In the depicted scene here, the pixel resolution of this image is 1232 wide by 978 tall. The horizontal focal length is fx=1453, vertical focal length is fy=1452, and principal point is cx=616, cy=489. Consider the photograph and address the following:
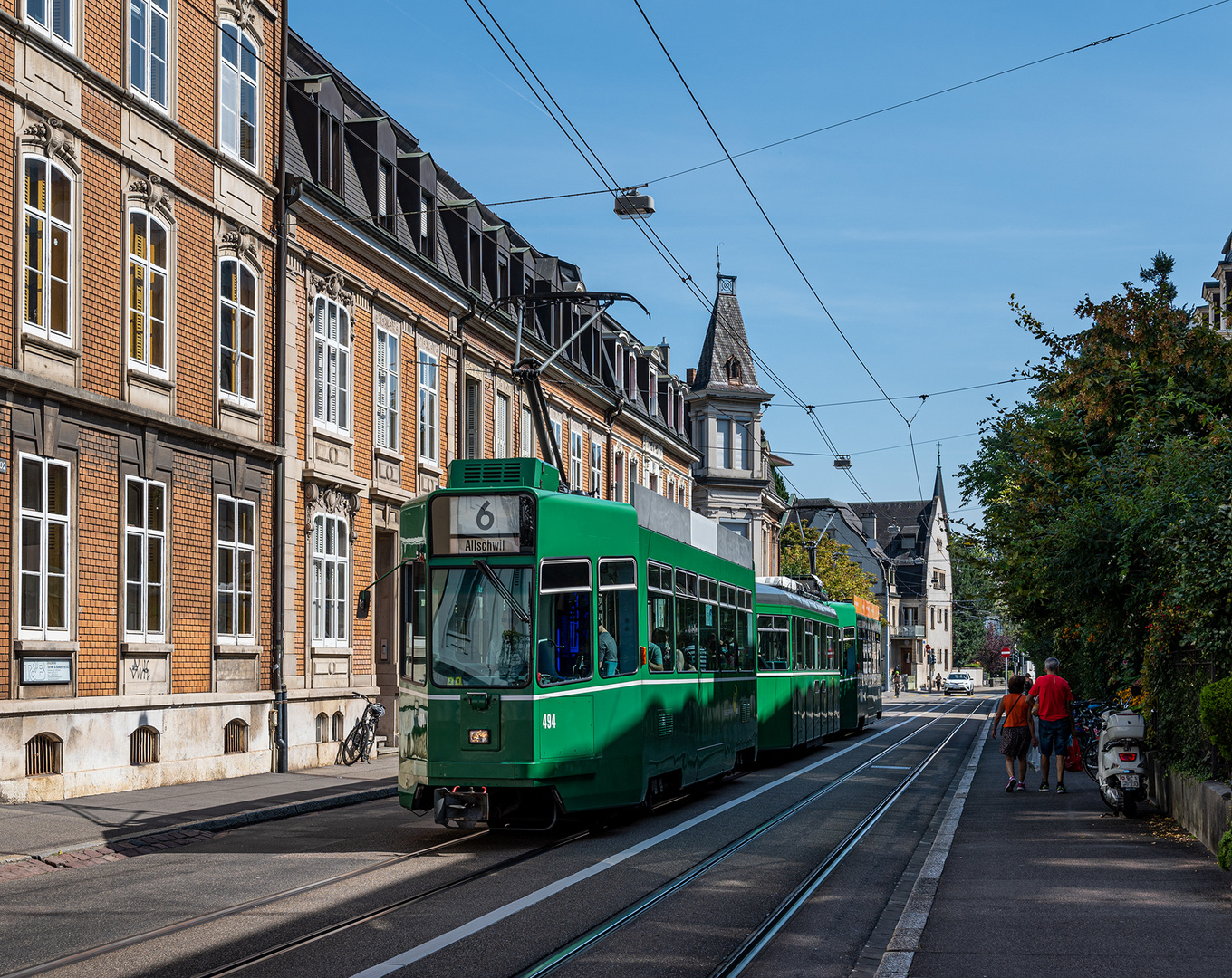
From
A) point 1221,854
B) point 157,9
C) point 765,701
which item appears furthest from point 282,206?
point 1221,854

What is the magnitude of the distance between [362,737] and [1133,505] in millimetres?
13915

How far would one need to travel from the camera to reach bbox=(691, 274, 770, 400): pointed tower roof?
69562 millimetres

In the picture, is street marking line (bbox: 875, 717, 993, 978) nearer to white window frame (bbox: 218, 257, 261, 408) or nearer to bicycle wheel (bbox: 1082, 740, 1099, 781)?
bicycle wheel (bbox: 1082, 740, 1099, 781)

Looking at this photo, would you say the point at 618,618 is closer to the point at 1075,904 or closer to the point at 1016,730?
the point at 1075,904

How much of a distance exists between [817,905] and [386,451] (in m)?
19.4

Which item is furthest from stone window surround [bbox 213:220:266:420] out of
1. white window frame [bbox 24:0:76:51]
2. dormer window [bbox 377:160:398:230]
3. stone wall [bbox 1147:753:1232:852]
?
stone wall [bbox 1147:753:1232:852]

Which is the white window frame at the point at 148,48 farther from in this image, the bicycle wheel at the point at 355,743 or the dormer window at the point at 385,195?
the bicycle wheel at the point at 355,743

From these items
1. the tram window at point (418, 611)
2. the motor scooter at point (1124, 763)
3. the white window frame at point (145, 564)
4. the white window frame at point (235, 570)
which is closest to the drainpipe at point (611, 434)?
the white window frame at point (235, 570)

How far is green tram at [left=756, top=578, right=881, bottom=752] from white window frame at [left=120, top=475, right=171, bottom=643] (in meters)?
8.90

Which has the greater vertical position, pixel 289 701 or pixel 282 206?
A: pixel 282 206

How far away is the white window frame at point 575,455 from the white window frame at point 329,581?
14.0 m

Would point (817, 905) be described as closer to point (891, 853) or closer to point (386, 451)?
point (891, 853)

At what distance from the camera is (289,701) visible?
23250 millimetres

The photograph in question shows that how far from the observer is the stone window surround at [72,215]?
17.1 meters
